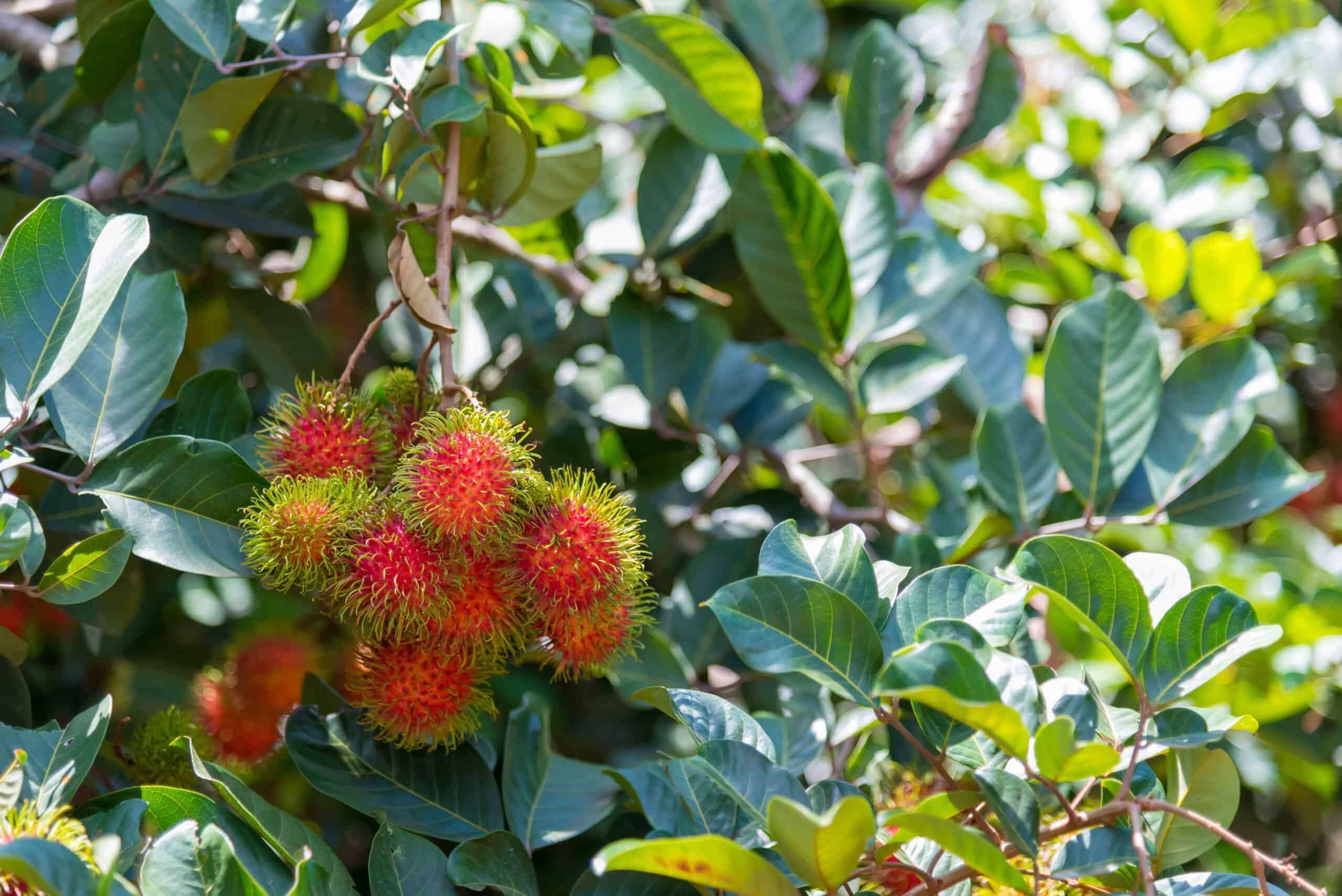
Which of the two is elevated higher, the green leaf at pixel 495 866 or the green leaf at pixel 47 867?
the green leaf at pixel 47 867

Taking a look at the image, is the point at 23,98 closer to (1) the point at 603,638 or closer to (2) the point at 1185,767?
(1) the point at 603,638

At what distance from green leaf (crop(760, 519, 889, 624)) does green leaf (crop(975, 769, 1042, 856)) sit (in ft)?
0.47

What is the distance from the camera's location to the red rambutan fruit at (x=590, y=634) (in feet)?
2.54

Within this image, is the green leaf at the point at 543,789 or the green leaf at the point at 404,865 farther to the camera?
the green leaf at the point at 543,789

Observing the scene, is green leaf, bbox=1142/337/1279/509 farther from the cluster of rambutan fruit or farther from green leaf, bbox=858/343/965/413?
the cluster of rambutan fruit

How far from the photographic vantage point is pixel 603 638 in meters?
0.80

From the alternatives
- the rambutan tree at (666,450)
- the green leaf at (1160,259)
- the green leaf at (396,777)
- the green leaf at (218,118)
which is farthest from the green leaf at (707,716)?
the green leaf at (1160,259)

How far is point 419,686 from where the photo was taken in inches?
30.9

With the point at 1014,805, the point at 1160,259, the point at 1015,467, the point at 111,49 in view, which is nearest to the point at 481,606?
the point at 1014,805

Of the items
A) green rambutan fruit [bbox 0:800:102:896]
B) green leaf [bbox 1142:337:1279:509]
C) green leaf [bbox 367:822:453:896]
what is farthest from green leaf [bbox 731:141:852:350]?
green rambutan fruit [bbox 0:800:102:896]

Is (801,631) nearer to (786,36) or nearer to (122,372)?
(122,372)

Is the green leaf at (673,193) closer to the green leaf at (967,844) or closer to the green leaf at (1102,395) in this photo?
the green leaf at (1102,395)

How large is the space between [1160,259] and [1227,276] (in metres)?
0.09

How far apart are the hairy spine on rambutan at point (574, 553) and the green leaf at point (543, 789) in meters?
0.20
